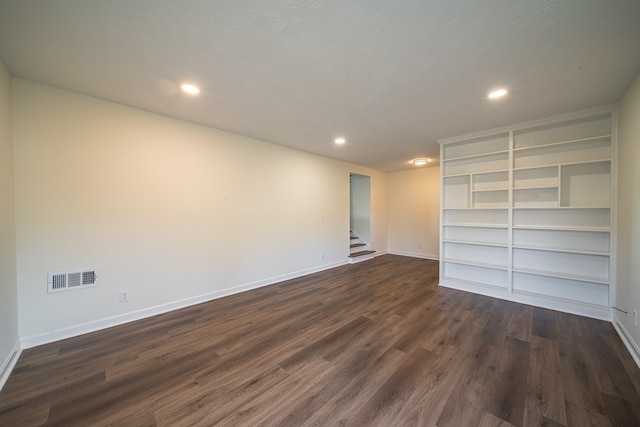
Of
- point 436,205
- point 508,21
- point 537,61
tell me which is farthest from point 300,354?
point 436,205

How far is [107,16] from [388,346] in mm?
3352

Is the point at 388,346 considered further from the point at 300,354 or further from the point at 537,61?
the point at 537,61

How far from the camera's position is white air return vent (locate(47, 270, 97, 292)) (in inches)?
93.5

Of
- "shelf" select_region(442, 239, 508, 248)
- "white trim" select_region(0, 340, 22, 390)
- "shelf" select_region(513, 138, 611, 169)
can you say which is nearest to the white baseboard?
"shelf" select_region(442, 239, 508, 248)

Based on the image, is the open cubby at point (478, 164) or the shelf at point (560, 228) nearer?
the shelf at point (560, 228)

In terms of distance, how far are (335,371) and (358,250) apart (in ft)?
15.4

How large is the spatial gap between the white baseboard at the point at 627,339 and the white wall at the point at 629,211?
0.08ft

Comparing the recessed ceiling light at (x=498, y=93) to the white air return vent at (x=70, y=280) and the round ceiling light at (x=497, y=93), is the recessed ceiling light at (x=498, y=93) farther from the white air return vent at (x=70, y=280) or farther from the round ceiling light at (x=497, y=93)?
the white air return vent at (x=70, y=280)

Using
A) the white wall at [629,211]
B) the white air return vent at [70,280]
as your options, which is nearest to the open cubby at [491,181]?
the white wall at [629,211]

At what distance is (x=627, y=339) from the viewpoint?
7.68 ft

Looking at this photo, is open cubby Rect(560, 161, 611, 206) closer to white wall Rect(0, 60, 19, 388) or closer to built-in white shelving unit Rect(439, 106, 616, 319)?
built-in white shelving unit Rect(439, 106, 616, 319)

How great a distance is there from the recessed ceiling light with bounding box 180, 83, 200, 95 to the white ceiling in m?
0.07

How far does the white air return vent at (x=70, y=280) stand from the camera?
2.38 metres

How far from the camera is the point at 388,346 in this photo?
2.33 m
